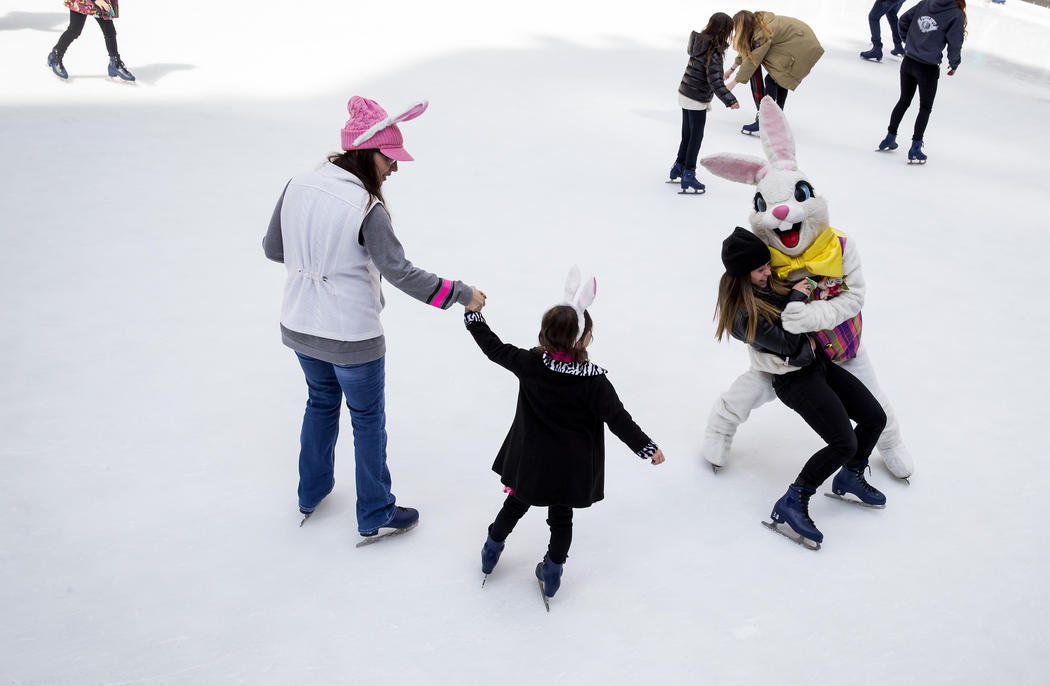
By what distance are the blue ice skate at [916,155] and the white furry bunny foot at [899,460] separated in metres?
4.09

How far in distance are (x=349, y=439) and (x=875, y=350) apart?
2.48 m

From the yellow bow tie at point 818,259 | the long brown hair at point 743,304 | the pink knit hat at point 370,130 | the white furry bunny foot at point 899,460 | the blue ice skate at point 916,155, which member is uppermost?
the pink knit hat at point 370,130

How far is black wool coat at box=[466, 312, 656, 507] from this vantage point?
2.20m

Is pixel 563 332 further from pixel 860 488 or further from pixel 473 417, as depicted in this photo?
pixel 860 488

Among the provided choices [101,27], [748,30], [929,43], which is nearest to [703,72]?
[748,30]

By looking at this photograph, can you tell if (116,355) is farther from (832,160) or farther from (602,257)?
(832,160)

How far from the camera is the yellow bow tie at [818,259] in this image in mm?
2668

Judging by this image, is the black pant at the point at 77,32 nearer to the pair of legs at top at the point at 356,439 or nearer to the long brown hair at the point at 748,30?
the long brown hair at the point at 748,30

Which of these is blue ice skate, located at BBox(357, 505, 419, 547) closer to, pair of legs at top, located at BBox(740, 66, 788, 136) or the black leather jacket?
the black leather jacket

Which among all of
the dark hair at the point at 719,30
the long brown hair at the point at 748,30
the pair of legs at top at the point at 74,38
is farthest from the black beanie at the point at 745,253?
the pair of legs at top at the point at 74,38

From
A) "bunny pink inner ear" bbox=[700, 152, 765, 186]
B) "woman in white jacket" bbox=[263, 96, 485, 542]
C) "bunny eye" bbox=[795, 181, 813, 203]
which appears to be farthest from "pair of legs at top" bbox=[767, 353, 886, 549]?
"woman in white jacket" bbox=[263, 96, 485, 542]

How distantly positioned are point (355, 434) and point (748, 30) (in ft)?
15.7

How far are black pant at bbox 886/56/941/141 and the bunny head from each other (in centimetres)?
394

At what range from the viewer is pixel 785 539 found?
2779 mm
